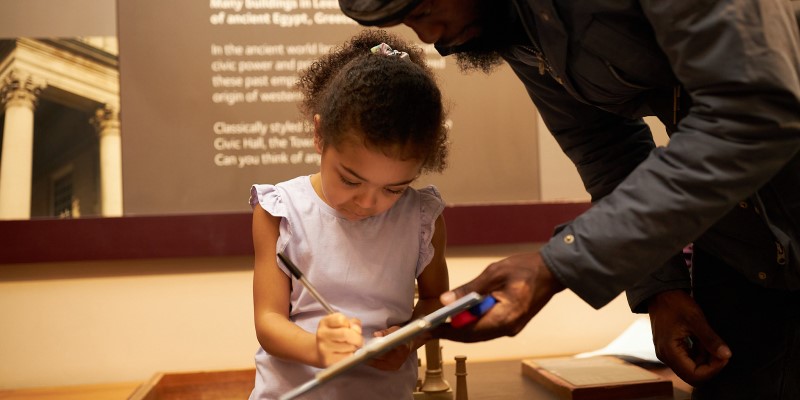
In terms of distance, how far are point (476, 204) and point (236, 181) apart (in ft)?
2.25

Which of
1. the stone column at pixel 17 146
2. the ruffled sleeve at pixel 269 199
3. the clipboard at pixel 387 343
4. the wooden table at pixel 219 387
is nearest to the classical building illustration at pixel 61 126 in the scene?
the stone column at pixel 17 146

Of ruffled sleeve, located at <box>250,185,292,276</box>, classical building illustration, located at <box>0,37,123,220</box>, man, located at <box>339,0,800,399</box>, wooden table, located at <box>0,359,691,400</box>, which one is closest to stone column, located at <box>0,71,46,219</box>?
classical building illustration, located at <box>0,37,123,220</box>

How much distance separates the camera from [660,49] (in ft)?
3.16

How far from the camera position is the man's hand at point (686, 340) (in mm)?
1182

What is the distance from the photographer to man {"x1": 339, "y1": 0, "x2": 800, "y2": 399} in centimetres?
82

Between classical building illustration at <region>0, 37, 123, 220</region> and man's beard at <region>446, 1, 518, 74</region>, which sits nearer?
man's beard at <region>446, 1, 518, 74</region>

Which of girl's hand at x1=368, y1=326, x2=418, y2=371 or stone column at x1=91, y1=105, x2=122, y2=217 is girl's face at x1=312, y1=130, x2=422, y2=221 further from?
stone column at x1=91, y1=105, x2=122, y2=217

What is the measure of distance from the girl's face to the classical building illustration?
1.01 meters

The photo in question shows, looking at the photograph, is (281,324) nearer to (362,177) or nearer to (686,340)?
(362,177)

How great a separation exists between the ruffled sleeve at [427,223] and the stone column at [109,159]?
1.03 meters

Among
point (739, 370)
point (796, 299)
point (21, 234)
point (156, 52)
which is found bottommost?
point (739, 370)

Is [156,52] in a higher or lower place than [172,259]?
higher

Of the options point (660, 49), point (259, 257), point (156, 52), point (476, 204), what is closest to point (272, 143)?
point (156, 52)

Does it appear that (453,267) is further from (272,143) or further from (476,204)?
(272,143)
